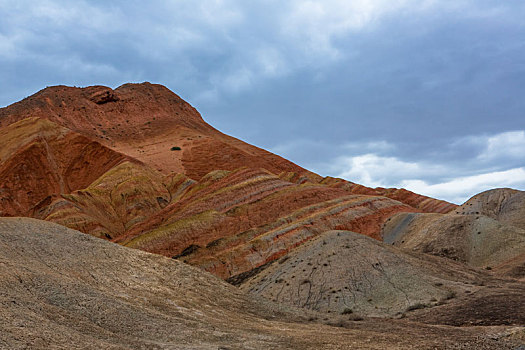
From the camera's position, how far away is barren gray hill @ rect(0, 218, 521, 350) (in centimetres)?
1350

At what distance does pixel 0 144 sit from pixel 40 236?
66762 mm

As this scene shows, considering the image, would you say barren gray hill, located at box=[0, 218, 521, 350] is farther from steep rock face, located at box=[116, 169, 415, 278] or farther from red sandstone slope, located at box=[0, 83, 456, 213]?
red sandstone slope, located at box=[0, 83, 456, 213]

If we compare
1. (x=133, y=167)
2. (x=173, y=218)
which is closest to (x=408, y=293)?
(x=173, y=218)

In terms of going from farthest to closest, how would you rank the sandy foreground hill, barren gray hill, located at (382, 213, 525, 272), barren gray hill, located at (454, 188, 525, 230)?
1. barren gray hill, located at (454, 188, 525, 230)
2. barren gray hill, located at (382, 213, 525, 272)
3. the sandy foreground hill

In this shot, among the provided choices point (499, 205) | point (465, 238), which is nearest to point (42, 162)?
point (465, 238)

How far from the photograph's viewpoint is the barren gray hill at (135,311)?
13.5 meters

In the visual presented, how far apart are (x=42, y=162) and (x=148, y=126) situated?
118ft

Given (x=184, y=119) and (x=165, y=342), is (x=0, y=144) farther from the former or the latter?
(x=165, y=342)

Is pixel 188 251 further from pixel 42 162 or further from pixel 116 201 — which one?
pixel 42 162

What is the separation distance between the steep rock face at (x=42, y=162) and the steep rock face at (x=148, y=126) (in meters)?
9.27

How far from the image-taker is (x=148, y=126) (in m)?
108

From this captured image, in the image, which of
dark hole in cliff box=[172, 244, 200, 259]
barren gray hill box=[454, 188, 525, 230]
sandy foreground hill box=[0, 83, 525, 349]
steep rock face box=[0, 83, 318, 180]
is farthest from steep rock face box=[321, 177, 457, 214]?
dark hole in cliff box=[172, 244, 200, 259]

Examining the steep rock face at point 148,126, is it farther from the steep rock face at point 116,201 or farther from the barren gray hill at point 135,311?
the barren gray hill at point 135,311

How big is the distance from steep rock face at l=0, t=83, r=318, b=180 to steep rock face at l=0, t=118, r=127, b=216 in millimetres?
9267
